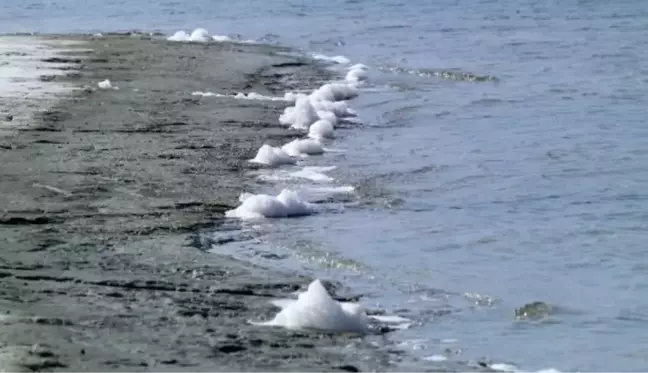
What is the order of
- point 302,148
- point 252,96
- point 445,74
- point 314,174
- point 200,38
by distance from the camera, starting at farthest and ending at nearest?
1. point 200,38
2. point 445,74
3. point 252,96
4. point 302,148
5. point 314,174

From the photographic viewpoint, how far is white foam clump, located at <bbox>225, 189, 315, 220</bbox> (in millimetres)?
11648

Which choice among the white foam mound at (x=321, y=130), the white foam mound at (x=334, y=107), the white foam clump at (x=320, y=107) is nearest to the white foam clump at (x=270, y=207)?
the white foam mound at (x=321, y=130)

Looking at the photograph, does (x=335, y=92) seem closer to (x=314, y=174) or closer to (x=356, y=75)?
(x=356, y=75)

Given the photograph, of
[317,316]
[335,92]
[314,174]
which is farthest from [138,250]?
[335,92]

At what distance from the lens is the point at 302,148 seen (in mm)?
15703

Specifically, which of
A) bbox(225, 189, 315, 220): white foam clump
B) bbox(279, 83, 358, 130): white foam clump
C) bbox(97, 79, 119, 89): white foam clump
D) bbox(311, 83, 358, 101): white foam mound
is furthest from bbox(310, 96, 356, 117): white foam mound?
bbox(225, 189, 315, 220): white foam clump

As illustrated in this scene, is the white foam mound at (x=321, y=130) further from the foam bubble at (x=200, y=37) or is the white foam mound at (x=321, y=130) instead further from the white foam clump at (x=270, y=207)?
the foam bubble at (x=200, y=37)

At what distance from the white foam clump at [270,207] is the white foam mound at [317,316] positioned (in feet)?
11.6

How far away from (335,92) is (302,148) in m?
A: 6.40

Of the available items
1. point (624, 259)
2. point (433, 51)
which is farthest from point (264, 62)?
point (624, 259)

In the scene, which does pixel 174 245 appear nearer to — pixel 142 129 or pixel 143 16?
pixel 142 129

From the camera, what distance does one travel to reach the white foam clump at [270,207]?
11648 millimetres

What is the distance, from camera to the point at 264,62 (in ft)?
90.2

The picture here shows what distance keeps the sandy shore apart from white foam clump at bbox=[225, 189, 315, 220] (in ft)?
0.68
